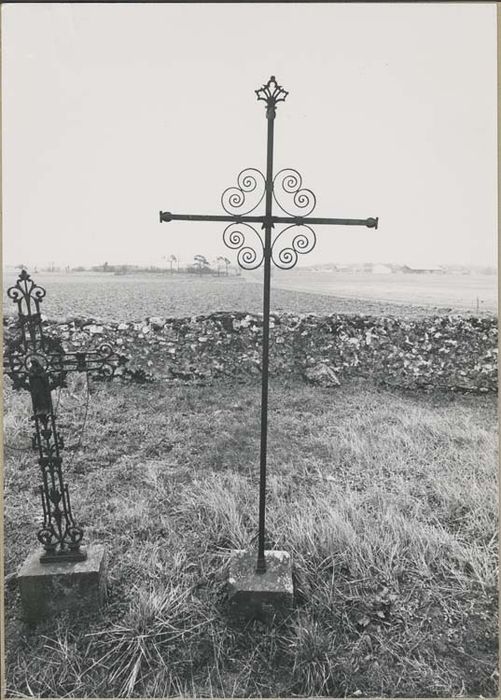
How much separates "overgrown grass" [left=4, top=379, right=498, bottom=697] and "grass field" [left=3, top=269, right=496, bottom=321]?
273 centimetres

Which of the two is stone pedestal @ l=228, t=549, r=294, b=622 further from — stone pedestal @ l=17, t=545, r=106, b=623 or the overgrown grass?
stone pedestal @ l=17, t=545, r=106, b=623

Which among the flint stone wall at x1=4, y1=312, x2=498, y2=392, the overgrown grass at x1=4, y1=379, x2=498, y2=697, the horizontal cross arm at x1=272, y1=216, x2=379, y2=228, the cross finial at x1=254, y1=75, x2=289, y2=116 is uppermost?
the cross finial at x1=254, y1=75, x2=289, y2=116

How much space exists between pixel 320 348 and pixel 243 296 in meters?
2.76

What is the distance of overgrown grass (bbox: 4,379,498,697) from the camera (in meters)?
2.48

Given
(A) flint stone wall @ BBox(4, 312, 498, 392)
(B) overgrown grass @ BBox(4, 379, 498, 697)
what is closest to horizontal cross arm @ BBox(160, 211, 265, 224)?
(B) overgrown grass @ BBox(4, 379, 498, 697)

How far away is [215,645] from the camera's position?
259cm

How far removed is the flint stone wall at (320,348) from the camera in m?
7.76

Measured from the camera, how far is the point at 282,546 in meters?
3.45

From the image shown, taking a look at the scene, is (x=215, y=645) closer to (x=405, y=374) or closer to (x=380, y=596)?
(x=380, y=596)

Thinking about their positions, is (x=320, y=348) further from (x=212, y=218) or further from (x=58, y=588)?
(x=58, y=588)

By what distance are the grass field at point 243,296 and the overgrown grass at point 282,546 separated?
8.97ft

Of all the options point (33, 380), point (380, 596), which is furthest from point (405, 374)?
point (33, 380)

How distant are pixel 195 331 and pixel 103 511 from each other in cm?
427

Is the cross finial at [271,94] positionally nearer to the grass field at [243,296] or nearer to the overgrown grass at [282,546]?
the overgrown grass at [282,546]
